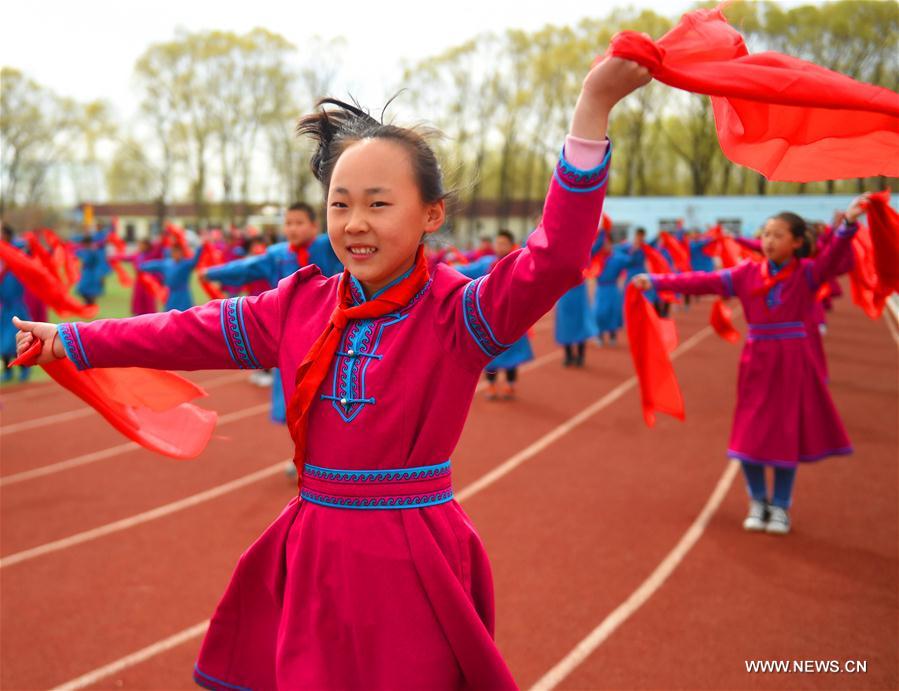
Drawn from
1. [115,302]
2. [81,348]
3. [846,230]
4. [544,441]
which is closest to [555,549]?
[846,230]

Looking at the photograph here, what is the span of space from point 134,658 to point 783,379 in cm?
406

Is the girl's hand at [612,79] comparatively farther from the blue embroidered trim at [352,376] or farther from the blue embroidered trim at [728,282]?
the blue embroidered trim at [728,282]

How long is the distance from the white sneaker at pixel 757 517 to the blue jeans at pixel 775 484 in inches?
1.7

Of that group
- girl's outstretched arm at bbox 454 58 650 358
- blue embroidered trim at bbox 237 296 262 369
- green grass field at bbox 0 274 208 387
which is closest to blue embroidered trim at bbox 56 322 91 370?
blue embroidered trim at bbox 237 296 262 369

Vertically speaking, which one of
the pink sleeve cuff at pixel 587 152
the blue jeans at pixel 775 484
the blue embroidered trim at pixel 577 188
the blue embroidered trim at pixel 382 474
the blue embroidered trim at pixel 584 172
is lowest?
the blue jeans at pixel 775 484

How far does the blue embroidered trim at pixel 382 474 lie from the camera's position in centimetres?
202

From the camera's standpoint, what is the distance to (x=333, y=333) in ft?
6.79

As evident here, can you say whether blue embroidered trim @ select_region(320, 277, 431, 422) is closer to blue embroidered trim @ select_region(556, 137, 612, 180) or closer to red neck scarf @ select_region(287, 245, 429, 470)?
red neck scarf @ select_region(287, 245, 429, 470)

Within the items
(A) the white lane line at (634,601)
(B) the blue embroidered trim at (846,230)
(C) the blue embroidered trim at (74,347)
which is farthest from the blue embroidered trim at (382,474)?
(B) the blue embroidered trim at (846,230)

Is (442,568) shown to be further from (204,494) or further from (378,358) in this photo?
(204,494)

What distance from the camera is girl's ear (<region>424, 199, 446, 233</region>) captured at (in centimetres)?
212

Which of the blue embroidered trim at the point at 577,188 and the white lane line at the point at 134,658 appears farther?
the white lane line at the point at 134,658

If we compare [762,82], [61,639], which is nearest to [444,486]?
[762,82]

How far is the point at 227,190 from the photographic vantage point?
161 feet
